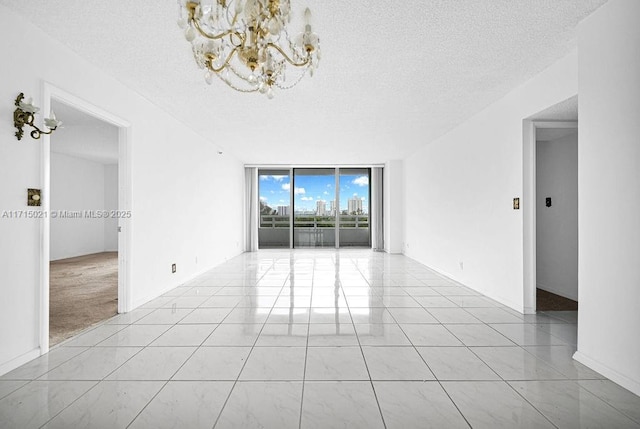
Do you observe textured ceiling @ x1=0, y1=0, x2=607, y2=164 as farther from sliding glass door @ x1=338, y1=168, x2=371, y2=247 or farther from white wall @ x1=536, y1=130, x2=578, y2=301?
sliding glass door @ x1=338, y1=168, x2=371, y2=247

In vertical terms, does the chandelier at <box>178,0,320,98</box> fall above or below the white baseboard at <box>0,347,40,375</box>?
above

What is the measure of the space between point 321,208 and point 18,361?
7.69m

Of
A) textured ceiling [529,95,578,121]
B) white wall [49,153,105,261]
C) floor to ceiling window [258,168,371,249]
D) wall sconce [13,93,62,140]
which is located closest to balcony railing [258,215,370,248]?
floor to ceiling window [258,168,371,249]

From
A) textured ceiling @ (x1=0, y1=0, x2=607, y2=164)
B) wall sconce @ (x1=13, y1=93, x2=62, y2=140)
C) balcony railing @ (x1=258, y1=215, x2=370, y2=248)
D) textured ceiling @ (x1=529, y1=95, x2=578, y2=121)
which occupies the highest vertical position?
textured ceiling @ (x1=0, y1=0, x2=607, y2=164)

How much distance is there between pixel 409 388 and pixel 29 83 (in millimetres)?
3469

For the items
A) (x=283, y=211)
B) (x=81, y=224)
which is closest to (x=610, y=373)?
(x=283, y=211)

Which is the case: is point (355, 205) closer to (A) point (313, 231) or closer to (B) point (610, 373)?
(A) point (313, 231)

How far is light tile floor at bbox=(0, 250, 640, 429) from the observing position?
167 cm

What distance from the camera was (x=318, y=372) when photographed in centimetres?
211

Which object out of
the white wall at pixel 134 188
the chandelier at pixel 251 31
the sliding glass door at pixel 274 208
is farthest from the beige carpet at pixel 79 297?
the sliding glass door at pixel 274 208

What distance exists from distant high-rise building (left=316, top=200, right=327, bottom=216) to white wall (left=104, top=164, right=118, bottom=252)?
236 inches

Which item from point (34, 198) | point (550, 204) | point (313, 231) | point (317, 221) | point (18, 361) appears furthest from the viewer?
point (313, 231)

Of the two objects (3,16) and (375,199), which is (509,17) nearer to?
(3,16)

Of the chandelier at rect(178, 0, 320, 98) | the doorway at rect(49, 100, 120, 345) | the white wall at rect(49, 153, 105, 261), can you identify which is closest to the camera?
the chandelier at rect(178, 0, 320, 98)
